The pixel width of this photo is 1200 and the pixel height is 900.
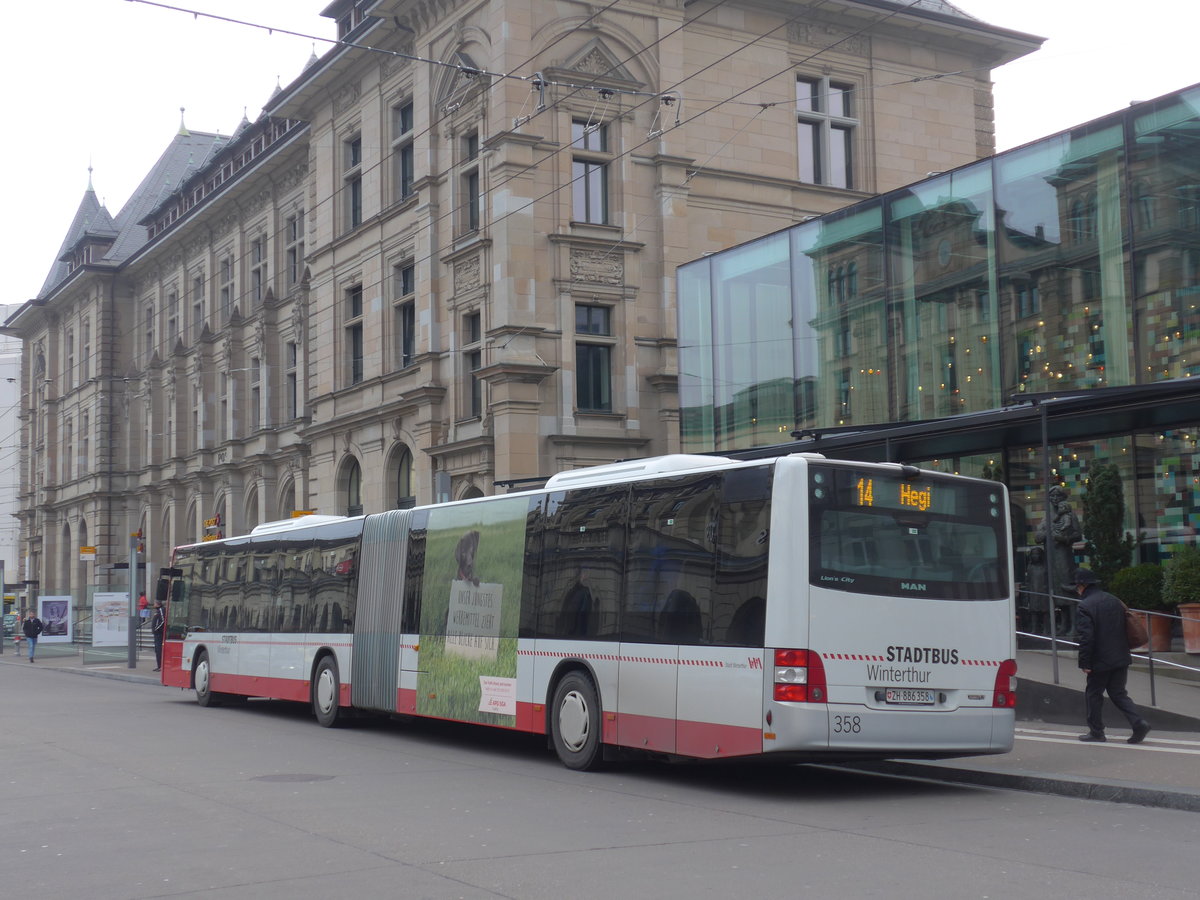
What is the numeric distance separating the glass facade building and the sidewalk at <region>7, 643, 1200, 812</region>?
13.3 feet

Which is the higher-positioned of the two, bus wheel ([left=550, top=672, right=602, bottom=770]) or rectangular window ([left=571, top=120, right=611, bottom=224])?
rectangular window ([left=571, top=120, right=611, bottom=224])

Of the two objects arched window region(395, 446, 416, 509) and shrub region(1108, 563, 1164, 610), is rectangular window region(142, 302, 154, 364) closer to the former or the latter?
arched window region(395, 446, 416, 509)

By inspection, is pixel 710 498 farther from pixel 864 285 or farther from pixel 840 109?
pixel 840 109

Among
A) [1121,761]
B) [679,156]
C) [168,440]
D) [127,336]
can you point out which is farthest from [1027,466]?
[127,336]

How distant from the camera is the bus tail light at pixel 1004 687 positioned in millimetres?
12391

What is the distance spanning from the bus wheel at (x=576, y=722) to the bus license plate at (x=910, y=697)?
10.1 ft

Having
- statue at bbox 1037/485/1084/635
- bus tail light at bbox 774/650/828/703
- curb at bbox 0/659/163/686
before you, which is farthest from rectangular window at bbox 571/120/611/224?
bus tail light at bbox 774/650/828/703

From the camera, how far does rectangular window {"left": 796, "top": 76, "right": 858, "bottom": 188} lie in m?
38.7

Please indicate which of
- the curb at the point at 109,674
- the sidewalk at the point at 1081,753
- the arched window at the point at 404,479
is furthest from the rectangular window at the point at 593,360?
the sidewalk at the point at 1081,753

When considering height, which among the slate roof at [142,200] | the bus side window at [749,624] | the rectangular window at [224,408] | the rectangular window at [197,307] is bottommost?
the bus side window at [749,624]

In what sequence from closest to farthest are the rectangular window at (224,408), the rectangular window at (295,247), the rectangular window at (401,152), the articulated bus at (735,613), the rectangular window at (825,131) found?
the articulated bus at (735,613) → the rectangular window at (825,131) → the rectangular window at (401,152) → the rectangular window at (295,247) → the rectangular window at (224,408)

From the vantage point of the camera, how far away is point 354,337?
1698 inches

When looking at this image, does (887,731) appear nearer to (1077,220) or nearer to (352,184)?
(1077,220)

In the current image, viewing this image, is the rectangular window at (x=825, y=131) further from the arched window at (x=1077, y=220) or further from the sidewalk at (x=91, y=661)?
the sidewalk at (x=91, y=661)
